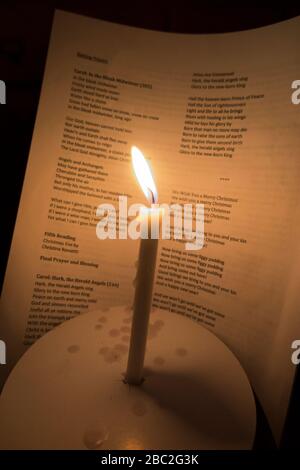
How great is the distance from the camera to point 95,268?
0.52m

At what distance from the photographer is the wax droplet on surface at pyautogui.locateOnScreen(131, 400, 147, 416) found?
33 centimetres

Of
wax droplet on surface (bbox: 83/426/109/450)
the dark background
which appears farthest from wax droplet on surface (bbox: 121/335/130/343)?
the dark background

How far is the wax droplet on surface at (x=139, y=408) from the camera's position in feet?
1.07

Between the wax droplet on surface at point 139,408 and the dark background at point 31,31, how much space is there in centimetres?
41

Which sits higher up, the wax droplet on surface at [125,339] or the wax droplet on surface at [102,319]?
the wax droplet on surface at [102,319]

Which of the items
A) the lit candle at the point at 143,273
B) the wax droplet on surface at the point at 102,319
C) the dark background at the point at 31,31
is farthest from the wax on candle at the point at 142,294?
the dark background at the point at 31,31

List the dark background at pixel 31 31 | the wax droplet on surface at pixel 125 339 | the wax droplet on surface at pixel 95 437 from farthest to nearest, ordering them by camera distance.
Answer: the dark background at pixel 31 31 < the wax droplet on surface at pixel 125 339 < the wax droplet on surface at pixel 95 437

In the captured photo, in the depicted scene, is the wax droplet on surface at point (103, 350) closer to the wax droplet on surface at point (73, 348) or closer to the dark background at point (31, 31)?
the wax droplet on surface at point (73, 348)

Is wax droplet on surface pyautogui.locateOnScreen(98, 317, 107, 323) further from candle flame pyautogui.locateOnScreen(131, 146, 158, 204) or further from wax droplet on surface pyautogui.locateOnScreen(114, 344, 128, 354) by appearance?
candle flame pyautogui.locateOnScreen(131, 146, 158, 204)

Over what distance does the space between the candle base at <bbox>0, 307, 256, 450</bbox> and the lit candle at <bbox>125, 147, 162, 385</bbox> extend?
0.03m

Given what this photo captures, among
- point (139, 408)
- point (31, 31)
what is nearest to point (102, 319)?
point (139, 408)

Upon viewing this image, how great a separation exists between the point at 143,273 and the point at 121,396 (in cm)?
14

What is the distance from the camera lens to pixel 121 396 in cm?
34

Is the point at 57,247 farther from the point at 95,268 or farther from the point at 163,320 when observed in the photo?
the point at 163,320
